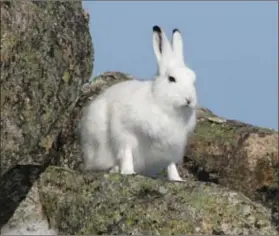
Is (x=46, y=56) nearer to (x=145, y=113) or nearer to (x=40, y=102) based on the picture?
(x=40, y=102)

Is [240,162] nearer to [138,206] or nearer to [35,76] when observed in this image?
[138,206]

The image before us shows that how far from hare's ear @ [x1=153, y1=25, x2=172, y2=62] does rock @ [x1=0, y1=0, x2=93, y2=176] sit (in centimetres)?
147

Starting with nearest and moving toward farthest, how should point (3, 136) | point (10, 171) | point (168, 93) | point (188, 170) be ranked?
point (3, 136) → point (10, 171) → point (168, 93) → point (188, 170)

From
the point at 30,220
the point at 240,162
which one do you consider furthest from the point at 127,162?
the point at 240,162

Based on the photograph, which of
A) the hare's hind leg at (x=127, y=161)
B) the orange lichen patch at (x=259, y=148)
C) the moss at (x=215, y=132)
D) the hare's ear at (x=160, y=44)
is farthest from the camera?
the moss at (x=215, y=132)

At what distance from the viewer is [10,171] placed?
7.83m

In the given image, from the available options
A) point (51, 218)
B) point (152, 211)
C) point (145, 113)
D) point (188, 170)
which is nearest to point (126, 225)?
point (152, 211)

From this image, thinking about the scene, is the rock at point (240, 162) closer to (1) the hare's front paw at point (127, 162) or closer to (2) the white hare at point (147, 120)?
(2) the white hare at point (147, 120)

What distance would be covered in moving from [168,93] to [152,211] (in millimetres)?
1328

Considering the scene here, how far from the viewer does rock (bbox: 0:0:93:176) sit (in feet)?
22.7

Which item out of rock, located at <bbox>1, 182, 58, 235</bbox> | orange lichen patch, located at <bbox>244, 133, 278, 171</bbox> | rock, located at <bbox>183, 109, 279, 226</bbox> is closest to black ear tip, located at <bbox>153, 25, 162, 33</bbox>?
Result: rock, located at <bbox>1, 182, 58, 235</bbox>

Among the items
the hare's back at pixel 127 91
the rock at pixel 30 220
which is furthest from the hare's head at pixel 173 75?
the rock at pixel 30 220

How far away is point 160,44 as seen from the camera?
30.2 feet

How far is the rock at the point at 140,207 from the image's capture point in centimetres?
791
